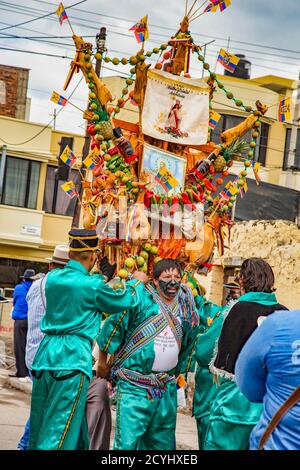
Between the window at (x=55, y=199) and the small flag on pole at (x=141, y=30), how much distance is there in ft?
73.1

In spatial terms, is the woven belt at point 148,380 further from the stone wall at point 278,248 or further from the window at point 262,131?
the window at point 262,131

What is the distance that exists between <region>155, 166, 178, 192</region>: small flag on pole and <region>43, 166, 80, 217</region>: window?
2253 centimetres

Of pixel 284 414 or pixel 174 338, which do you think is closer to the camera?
pixel 284 414

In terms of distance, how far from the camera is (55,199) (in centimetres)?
3216

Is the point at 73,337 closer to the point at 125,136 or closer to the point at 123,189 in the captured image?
the point at 123,189

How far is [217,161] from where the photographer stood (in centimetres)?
962

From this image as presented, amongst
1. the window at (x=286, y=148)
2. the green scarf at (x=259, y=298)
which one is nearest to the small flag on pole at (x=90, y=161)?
the green scarf at (x=259, y=298)

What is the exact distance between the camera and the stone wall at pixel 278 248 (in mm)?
14039

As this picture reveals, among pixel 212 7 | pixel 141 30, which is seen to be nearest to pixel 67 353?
pixel 141 30

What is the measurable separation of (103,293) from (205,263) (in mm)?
2912

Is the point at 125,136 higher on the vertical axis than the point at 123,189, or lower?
higher

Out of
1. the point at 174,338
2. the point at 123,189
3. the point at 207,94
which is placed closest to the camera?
the point at 174,338
